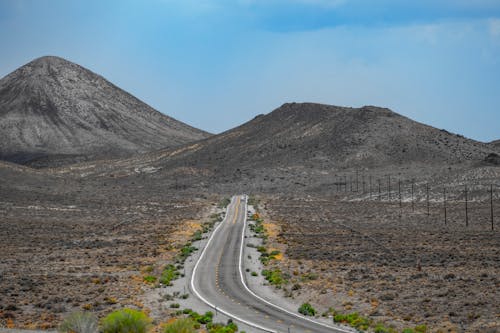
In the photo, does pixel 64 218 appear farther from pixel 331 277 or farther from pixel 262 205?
pixel 331 277

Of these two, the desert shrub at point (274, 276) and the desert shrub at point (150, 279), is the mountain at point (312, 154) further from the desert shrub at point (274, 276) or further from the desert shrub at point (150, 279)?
the desert shrub at point (150, 279)

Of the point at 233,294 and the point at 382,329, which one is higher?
the point at 233,294

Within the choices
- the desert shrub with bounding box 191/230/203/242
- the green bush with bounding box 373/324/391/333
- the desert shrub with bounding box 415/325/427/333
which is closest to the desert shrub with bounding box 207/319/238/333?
the green bush with bounding box 373/324/391/333

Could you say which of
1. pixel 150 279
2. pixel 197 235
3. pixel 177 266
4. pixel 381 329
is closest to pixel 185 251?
pixel 177 266

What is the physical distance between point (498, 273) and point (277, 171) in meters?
102

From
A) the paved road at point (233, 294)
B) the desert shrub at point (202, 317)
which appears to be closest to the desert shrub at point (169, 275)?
the paved road at point (233, 294)

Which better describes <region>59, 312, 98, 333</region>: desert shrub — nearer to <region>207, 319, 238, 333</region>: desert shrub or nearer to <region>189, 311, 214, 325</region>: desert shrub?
<region>207, 319, 238, 333</region>: desert shrub

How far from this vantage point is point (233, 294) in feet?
104

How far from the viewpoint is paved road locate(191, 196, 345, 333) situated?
25.0m

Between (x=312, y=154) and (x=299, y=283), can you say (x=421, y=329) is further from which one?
(x=312, y=154)

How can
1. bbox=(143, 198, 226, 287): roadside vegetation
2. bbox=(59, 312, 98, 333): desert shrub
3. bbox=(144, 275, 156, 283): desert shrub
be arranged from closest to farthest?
bbox=(59, 312, 98, 333): desert shrub, bbox=(144, 275, 156, 283): desert shrub, bbox=(143, 198, 226, 287): roadside vegetation

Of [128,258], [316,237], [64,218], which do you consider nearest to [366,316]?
[128,258]

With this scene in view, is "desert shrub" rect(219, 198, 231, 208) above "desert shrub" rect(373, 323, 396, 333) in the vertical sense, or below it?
above

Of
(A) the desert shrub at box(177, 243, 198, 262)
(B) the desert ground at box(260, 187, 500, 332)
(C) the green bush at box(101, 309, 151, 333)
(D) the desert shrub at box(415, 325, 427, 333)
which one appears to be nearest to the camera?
(C) the green bush at box(101, 309, 151, 333)
